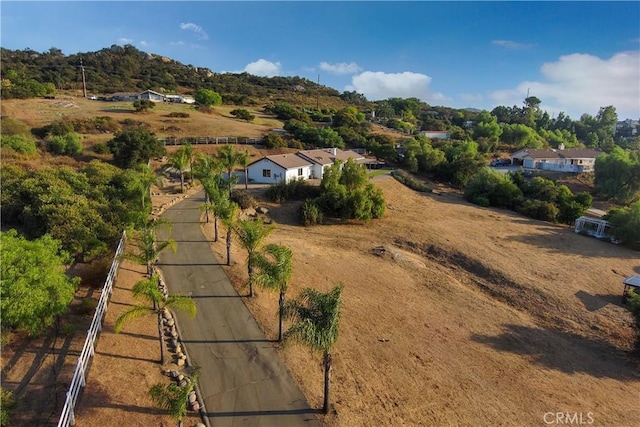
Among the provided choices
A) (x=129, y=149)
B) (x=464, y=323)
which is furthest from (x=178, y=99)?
(x=464, y=323)

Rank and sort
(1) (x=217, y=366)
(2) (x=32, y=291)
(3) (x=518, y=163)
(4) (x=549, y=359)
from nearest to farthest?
(2) (x=32, y=291), (1) (x=217, y=366), (4) (x=549, y=359), (3) (x=518, y=163)

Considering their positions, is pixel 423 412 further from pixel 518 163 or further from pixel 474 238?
pixel 518 163

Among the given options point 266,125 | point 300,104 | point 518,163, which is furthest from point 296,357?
point 300,104

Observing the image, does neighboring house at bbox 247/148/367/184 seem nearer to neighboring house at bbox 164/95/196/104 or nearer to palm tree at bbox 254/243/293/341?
palm tree at bbox 254/243/293/341

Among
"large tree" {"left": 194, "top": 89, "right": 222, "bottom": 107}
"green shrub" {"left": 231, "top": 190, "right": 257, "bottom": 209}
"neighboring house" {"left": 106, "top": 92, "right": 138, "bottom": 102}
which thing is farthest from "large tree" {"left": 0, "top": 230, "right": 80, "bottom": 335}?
"neighboring house" {"left": 106, "top": 92, "right": 138, "bottom": 102}

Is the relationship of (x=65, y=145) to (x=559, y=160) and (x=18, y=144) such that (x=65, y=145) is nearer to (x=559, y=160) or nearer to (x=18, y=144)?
(x=18, y=144)

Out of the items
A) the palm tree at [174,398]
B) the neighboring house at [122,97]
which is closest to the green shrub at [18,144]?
the palm tree at [174,398]
